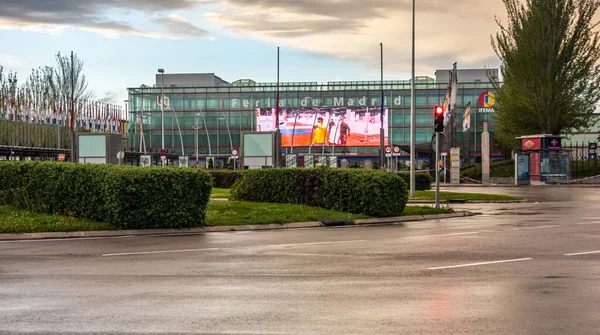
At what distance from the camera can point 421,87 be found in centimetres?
11881

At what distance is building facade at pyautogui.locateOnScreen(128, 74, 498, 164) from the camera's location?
11319 cm

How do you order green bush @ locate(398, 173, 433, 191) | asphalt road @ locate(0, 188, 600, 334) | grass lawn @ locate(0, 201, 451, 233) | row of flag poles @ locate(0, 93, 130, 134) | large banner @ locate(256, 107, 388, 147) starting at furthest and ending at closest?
1. large banner @ locate(256, 107, 388, 147)
2. row of flag poles @ locate(0, 93, 130, 134)
3. green bush @ locate(398, 173, 433, 191)
4. grass lawn @ locate(0, 201, 451, 233)
5. asphalt road @ locate(0, 188, 600, 334)

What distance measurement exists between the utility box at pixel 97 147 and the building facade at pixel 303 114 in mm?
73099

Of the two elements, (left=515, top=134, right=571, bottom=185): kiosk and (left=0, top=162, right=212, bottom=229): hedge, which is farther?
(left=515, top=134, right=571, bottom=185): kiosk

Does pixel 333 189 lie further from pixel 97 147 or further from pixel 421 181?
pixel 421 181

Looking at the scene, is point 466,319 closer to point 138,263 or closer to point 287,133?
point 138,263

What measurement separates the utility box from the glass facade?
256 ft

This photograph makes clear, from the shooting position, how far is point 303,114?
114 metres

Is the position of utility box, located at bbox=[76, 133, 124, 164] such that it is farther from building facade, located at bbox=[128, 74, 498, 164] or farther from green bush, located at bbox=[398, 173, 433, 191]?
building facade, located at bbox=[128, 74, 498, 164]

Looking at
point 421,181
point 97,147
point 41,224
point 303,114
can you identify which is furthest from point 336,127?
point 41,224

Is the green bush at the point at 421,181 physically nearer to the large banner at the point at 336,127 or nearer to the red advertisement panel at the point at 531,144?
the red advertisement panel at the point at 531,144

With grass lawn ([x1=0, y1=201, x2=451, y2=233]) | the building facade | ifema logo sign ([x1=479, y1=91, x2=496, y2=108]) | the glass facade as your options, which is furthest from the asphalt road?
the glass facade

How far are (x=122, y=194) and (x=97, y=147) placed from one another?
71.0 feet

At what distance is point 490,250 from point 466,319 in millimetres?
6773
